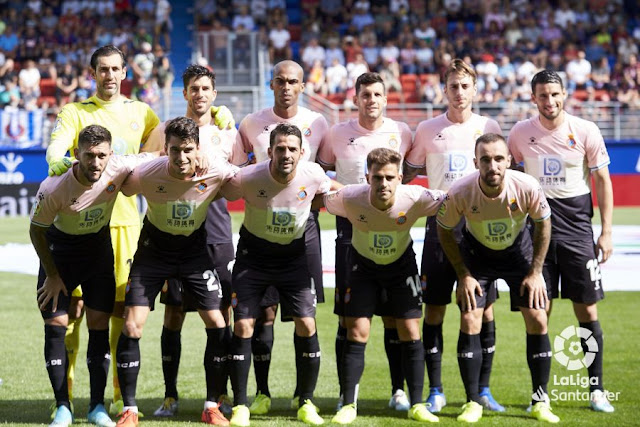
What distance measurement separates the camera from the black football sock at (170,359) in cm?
721

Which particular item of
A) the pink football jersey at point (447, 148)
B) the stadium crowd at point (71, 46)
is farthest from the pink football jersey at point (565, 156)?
the stadium crowd at point (71, 46)

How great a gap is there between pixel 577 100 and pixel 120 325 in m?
18.9

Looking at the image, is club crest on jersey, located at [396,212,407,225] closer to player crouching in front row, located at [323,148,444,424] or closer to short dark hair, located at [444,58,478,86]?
player crouching in front row, located at [323,148,444,424]

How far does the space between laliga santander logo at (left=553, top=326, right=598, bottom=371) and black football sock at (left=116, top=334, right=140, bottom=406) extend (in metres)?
3.38

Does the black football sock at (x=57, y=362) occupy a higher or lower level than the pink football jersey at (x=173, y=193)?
lower

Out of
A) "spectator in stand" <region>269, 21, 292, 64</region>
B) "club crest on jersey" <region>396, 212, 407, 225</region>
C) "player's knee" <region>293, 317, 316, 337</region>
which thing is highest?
"spectator in stand" <region>269, 21, 292, 64</region>

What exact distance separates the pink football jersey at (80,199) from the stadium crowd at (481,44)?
17397 mm

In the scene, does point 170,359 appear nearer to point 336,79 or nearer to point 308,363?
point 308,363

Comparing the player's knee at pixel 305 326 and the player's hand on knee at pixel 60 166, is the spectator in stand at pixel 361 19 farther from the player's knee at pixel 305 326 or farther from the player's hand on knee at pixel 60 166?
the player's hand on knee at pixel 60 166

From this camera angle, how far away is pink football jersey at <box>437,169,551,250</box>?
6727mm

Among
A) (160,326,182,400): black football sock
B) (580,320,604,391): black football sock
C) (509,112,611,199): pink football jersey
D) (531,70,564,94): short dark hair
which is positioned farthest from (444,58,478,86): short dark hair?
(160,326,182,400): black football sock

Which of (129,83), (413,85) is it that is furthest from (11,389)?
(413,85)

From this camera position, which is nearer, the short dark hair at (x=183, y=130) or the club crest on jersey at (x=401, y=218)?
the short dark hair at (x=183, y=130)

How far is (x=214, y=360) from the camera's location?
6855mm
